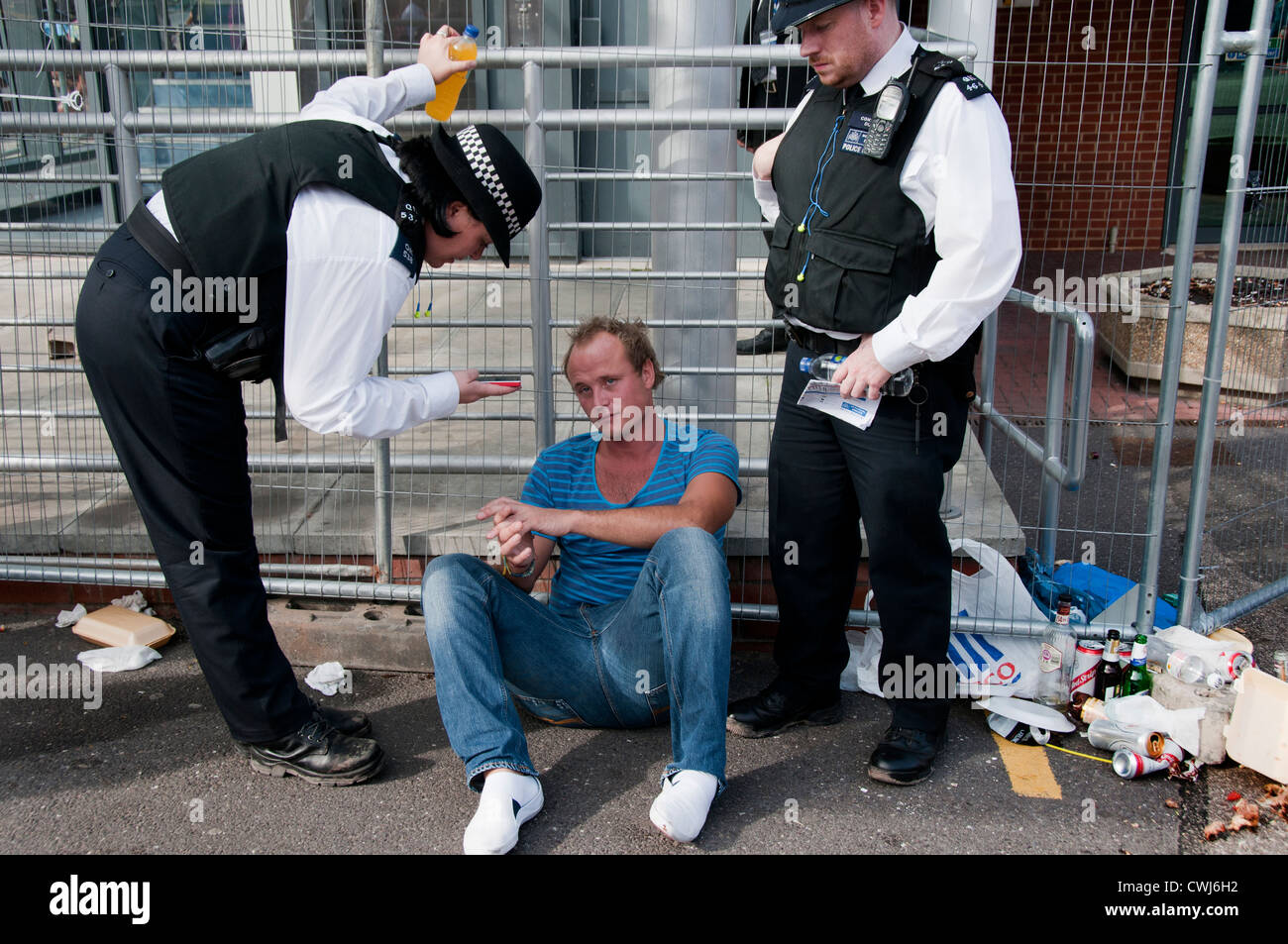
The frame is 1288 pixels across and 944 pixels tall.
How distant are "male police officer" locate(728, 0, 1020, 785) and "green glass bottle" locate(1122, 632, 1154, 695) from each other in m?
0.67

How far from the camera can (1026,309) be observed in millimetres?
4008

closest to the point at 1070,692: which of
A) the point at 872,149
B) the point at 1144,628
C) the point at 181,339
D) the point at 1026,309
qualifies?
the point at 1144,628

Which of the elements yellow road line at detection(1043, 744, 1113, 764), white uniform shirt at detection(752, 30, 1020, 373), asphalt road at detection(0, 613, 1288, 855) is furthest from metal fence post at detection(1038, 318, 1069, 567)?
white uniform shirt at detection(752, 30, 1020, 373)

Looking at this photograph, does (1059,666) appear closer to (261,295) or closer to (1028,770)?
(1028,770)

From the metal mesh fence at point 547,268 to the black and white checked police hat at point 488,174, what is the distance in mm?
899

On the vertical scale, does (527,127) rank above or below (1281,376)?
above

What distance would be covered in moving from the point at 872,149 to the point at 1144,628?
6.17 ft

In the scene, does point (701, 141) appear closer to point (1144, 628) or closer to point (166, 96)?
point (166, 96)

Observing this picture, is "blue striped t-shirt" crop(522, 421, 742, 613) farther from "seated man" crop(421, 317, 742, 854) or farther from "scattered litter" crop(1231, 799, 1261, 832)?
"scattered litter" crop(1231, 799, 1261, 832)

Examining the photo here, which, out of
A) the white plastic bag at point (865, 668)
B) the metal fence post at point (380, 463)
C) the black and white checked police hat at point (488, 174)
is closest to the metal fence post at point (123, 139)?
the metal fence post at point (380, 463)

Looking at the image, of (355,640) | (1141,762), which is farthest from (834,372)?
(355,640)

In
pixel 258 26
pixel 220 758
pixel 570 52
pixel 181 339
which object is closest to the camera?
pixel 181 339

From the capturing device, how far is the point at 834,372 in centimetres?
295

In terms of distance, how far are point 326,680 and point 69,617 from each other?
3.76 ft
